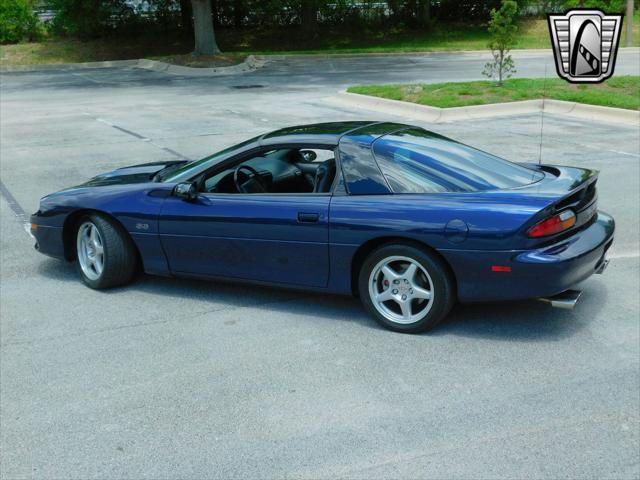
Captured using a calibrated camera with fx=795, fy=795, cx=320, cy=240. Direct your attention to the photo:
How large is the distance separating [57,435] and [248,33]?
121ft

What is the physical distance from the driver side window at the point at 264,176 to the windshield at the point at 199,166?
104 mm

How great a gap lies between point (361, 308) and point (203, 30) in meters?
28.0

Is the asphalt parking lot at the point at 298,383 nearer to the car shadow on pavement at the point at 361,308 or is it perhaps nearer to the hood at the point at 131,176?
the car shadow on pavement at the point at 361,308

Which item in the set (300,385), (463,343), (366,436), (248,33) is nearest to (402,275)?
(463,343)

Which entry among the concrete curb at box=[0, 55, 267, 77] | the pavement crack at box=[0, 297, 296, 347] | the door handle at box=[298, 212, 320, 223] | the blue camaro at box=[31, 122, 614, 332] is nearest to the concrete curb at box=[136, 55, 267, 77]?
the concrete curb at box=[0, 55, 267, 77]

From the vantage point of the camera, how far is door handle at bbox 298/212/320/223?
5.47 metres

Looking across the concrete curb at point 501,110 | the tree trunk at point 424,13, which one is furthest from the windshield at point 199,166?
the tree trunk at point 424,13

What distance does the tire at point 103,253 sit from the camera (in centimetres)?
629

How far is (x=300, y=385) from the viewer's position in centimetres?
470

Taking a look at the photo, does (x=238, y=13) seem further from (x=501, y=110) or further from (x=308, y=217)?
(x=308, y=217)

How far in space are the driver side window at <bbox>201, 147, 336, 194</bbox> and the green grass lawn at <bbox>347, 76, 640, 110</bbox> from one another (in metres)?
10.6

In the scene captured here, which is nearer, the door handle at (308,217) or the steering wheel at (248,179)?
the door handle at (308,217)

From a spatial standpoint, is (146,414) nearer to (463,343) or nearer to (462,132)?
(463,343)

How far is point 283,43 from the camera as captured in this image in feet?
123
